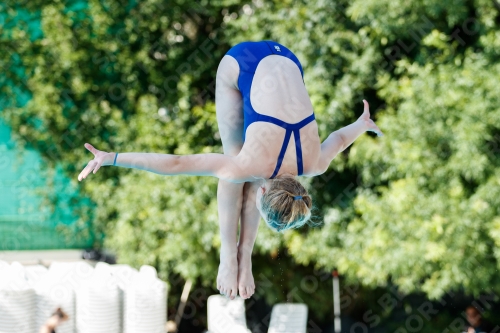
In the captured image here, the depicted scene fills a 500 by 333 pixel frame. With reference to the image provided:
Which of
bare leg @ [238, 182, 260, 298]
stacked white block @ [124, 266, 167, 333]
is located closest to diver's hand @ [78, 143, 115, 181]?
bare leg @ [238, 182, 260, 298]

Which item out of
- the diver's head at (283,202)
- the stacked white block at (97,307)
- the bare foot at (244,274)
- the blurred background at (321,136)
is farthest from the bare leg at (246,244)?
the stacked white block at (97,307)

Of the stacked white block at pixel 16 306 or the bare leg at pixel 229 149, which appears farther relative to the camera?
the stacked white block at pixel 16 306

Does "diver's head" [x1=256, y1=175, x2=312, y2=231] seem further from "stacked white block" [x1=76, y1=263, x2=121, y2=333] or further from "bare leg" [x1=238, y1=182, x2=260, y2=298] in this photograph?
"stacked white block" [x1=76, y1=263, x2=121, y2=333]

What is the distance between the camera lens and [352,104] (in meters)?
7.68

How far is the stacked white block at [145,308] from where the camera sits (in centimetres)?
732

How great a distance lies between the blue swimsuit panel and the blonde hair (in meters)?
0.07

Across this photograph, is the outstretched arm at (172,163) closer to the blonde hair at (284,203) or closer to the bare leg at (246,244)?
the blonde hair at (284,203)

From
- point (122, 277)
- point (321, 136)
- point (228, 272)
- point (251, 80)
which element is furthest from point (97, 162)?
point (122, 277)

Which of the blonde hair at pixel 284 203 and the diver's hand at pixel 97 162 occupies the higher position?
the diver's hand at pixel 97 162

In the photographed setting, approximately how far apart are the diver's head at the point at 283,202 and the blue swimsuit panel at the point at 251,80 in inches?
2.5

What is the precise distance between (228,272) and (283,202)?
66 centimetres

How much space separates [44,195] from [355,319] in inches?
160

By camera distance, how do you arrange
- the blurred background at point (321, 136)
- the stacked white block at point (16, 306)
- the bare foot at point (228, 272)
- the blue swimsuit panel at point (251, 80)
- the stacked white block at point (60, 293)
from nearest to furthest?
1. the blue swimsuit panel at point (251, 80)
2. the bare foot at point (228, 272)
3. the blurred background at point (321, 136)
4. the stacked white block at point (16, 306)
5. the stacked white block at point (60, 293)

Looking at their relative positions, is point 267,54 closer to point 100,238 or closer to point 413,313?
point 413,313
